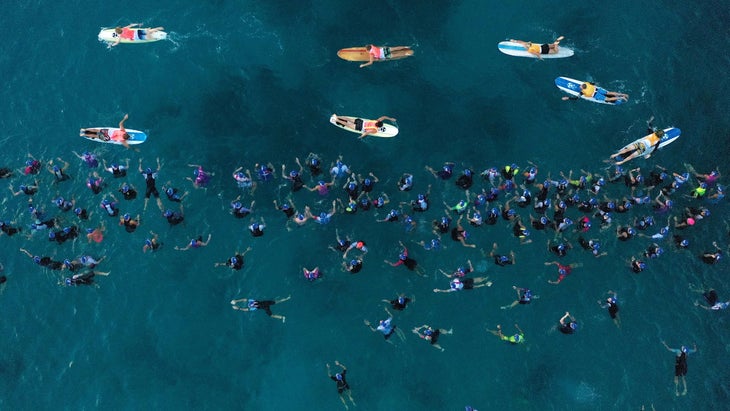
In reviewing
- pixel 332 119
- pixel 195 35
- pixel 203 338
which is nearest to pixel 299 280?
pixel 203 338

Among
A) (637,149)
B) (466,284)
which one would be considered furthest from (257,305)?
(637,149)

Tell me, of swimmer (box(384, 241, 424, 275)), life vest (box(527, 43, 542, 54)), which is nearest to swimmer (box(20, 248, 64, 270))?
swimmer (box(384, 241, 424, 275))

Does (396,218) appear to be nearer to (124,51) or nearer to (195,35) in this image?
(195,35)

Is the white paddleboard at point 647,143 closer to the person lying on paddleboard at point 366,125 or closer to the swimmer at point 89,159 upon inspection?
the person lying on paddleboard at point 366,125

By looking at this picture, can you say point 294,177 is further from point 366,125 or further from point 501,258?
point 501,258

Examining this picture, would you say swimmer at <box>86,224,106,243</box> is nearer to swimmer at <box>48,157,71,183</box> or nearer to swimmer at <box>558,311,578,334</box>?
swimmer at <box>48,157,71,183</box>

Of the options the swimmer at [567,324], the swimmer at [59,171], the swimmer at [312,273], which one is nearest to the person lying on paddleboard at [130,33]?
the swimmer at [59,171]
